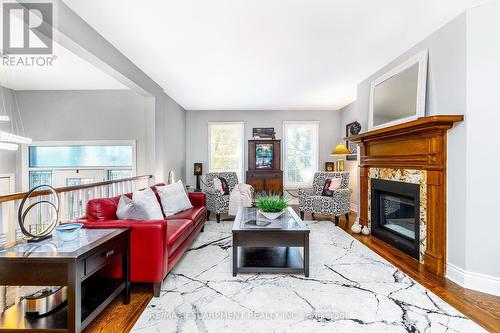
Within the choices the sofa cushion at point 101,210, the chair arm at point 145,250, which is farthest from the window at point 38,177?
the chair arm at point 145,250

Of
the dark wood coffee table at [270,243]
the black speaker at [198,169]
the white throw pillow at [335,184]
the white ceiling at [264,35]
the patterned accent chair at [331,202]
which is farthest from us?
the black speaker at [198,169]

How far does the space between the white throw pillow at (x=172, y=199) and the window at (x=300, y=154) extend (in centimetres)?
344

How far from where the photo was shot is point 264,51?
10.3ft

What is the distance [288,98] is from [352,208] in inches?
112

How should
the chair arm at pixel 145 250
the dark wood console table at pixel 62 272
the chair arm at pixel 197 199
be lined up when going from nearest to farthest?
1. the dark wood console table at pixel 62 272
2. the chair arm at pixel 145 250
3. the chair arm at pixel 197 199

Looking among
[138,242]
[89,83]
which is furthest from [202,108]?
[138,242]

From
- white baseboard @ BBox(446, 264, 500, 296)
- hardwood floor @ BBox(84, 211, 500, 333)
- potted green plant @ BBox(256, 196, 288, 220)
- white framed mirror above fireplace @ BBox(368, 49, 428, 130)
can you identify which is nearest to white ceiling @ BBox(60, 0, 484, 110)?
white framed mirror above fireplace @ BBox(368, 49, 428, 130)

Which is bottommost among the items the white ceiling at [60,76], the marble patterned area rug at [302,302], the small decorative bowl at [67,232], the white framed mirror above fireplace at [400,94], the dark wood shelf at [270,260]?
the marble patterned area rug at [302,302]

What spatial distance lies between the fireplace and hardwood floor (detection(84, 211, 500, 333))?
0.40m

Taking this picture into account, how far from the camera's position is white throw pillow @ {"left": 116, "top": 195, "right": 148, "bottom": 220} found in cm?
244

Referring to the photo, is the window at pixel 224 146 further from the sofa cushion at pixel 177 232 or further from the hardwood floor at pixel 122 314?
the hardwood floor at pixel 122 314

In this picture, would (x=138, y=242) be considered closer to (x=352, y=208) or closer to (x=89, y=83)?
(x=89, y=83)

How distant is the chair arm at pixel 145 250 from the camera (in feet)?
6.98

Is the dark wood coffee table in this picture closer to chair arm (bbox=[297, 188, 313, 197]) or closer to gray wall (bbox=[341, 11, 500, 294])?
gray wall (bbox=[341, 11, 500, 294])
